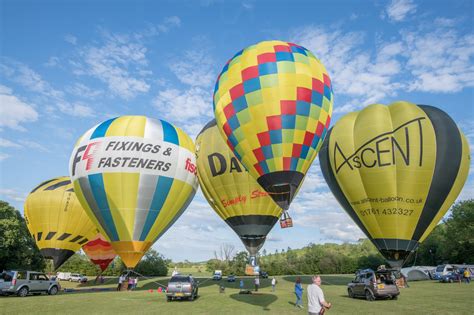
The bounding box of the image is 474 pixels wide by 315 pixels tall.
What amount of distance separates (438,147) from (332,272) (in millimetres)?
45325

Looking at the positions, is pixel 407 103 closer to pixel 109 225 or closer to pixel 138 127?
pixel 138 127

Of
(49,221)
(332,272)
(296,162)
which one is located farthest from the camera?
(332,272)

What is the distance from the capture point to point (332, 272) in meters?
64.3

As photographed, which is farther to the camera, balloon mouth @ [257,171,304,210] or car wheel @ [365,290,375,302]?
car wheel @ [365,290,375,302]

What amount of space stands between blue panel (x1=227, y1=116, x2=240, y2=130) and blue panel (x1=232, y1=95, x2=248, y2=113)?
0.38m

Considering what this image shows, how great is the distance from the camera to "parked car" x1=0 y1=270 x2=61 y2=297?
20.3 metres

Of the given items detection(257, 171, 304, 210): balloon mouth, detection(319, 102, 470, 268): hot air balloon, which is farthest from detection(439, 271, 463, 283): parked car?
detection(257, 171, 304, 210): balloon mouth

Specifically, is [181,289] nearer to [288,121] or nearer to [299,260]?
[288,121]

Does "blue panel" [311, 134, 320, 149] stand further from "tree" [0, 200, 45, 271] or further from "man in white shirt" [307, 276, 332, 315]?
"tree" [0, 200, 45, 271]

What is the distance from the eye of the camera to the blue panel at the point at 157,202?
939 inches

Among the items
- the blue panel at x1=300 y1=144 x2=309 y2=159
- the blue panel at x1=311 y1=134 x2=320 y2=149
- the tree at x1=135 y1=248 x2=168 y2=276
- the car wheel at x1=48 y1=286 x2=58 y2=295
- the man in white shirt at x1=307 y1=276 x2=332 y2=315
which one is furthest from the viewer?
the tree at x1=135 y1=248 x2=168 y2=276

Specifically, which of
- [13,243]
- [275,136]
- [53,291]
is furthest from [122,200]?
[13,243]

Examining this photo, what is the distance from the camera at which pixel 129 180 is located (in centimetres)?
2336

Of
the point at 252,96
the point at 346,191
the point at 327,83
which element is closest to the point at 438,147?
the point at 346,191
